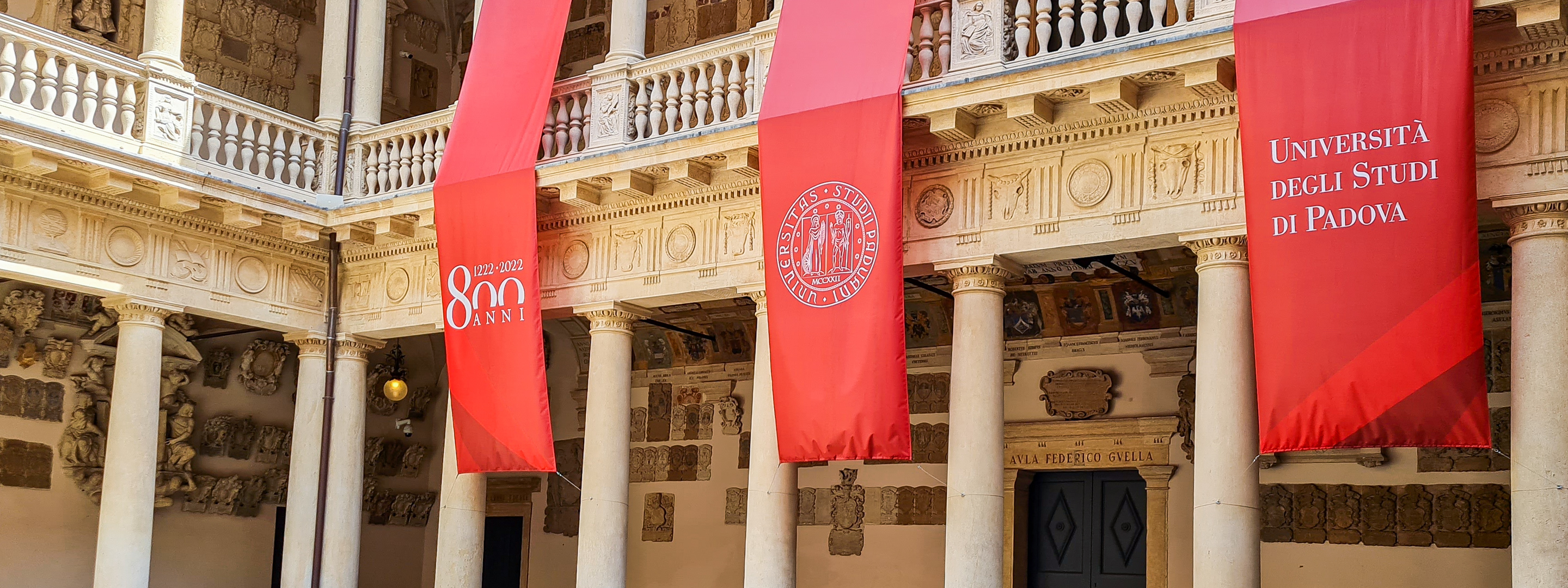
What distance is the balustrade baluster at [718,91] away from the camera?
11.7 m

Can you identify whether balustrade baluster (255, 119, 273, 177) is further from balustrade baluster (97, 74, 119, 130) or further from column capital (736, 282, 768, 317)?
column capital (736, 282, 768, 317)

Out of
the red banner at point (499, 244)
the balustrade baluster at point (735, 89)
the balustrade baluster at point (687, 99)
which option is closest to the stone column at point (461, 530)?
the red banner at point (499, 244)

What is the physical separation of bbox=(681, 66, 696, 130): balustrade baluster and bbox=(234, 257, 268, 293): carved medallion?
467 centimetres

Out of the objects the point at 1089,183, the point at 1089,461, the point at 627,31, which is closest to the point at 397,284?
the point at 627,31

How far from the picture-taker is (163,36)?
13.0 meters

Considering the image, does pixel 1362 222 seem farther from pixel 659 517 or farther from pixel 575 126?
pixel 659 517

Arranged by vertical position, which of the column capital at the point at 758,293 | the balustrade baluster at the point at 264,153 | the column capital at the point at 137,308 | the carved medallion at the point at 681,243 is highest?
the balustrade baluster at the point at 264,153

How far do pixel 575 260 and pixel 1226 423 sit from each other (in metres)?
5.94

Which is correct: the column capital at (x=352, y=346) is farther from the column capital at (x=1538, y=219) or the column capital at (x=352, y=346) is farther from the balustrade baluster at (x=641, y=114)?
the column capital at (x=1538, y=219)

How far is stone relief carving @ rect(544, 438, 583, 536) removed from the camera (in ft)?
56.1

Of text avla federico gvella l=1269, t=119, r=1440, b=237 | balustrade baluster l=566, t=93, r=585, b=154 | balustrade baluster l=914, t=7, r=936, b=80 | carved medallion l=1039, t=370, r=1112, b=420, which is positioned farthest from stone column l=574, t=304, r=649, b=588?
text avla federico gvella l=1269, t=119, r=1440, b=237

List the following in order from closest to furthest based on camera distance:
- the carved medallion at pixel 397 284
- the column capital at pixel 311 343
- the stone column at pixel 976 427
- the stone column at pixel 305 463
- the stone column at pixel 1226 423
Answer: the stone column at pixel 1226 423 < the stone column at pixel 976 427 < the stone column at pixel 305 463 < the carved medallion at pixel 397 284 < the column capital at pixel 311 343

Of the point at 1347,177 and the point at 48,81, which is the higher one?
the point at 48,81

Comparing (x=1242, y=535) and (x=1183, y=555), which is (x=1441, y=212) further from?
(x=1183, y=555)
